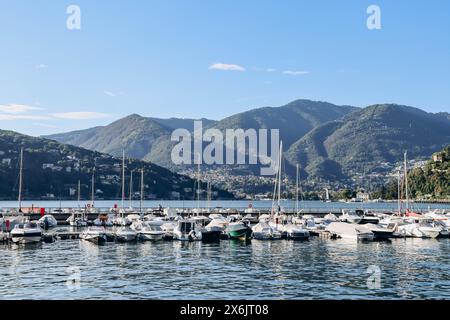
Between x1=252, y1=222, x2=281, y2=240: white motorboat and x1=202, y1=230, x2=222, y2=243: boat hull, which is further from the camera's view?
x1=252, y1=222, x2=281, y2=240: white motorboat

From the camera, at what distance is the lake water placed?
101 ft

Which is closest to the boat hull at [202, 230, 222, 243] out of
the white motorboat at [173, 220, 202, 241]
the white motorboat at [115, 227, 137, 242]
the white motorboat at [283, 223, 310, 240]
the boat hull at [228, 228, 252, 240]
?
the white motorboat at [173, 220, 202, 241]

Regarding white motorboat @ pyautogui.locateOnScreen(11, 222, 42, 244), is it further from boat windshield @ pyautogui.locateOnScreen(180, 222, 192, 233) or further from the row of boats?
boat windshield @ pyautogui.locateOnScreen(180, 222, 192, 233)

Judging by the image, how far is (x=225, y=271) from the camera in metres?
39.8

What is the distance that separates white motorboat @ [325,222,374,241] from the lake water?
474 cm

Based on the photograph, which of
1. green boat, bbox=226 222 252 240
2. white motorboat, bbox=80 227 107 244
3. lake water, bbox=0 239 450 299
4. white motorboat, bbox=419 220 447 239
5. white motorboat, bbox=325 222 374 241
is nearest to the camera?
lake water, bbox=0 239 450 299

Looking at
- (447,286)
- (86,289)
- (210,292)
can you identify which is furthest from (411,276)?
(86,289)

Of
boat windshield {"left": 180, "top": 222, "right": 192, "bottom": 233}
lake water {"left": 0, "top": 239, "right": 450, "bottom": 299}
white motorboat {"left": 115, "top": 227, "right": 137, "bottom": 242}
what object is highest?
boat windshield {"left": 180, "top": 222, "right": 192, "bottom": 233}

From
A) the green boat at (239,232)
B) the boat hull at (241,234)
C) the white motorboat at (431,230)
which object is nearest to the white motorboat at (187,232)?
the green boat at (239,232)

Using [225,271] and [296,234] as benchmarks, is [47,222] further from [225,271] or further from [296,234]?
[225,271]
